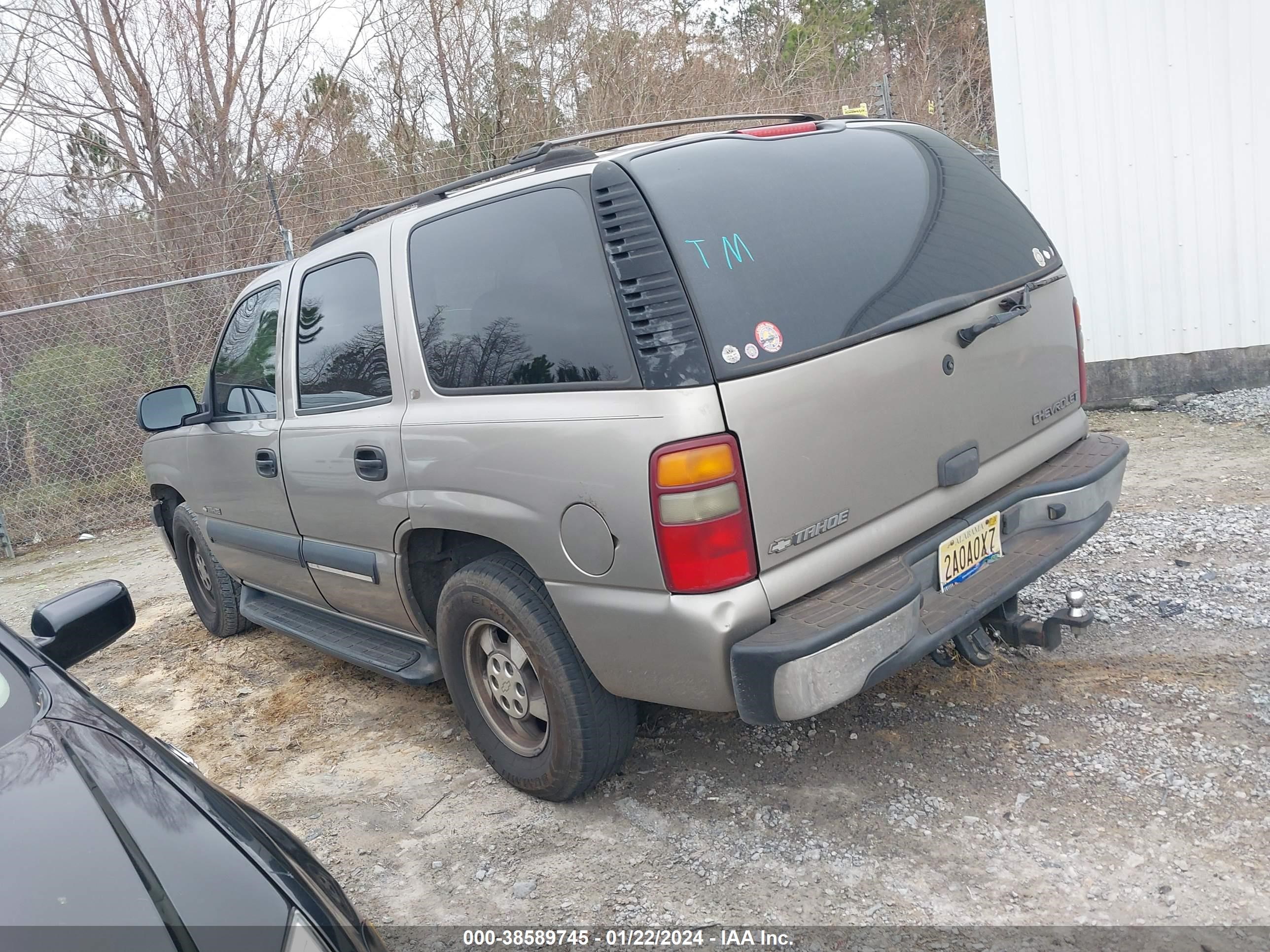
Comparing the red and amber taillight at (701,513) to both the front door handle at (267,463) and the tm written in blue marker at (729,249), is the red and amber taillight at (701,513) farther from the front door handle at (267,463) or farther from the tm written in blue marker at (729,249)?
the front door handle at (267,463)

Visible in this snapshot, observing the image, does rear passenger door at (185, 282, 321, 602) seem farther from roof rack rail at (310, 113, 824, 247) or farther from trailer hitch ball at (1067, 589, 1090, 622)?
trailer hitch ball at (1067, 589, 1090, 622)

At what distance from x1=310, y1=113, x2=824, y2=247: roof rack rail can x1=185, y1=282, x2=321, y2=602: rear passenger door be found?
547 millimetres

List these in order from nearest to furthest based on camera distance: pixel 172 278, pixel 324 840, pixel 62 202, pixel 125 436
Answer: pixel 324 840
pixel 125 436
pixel 172 278
pixel 62 202

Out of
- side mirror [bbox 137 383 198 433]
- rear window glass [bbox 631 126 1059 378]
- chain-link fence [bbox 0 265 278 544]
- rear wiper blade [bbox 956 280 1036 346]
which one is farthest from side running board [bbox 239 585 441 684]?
chain-link fence [bbox 0 265 278 544]

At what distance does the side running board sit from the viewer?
3.51 metres

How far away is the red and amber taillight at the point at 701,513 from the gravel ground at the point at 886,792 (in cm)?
89

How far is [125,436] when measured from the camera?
364 inches

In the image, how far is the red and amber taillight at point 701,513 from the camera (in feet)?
7.81

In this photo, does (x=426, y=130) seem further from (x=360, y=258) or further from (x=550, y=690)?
(x=550, y=690)

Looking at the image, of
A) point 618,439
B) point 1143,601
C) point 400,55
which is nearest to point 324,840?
point 618,439

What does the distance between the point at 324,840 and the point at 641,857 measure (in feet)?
3.62

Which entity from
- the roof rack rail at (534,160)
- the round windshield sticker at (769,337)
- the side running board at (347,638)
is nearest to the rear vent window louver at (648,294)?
the round windshield sticker at (769,337)

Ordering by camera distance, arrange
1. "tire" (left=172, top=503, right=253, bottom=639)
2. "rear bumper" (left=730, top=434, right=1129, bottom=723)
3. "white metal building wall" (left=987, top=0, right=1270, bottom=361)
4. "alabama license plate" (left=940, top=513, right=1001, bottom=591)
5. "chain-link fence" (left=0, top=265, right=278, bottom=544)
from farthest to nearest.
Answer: "chain-link fence" (left=0, top=265, right=278, bottom=544), "white metal building wall" (left=987, top=0, right=1270, bottom=361), "tire" (left=172, top=503, right=253, bottom=639), "alabama license plate" (left=940, top=513, right=1001, bottom=591), "rear bumper" (left=730, top=434, right=1129, bottom=723)

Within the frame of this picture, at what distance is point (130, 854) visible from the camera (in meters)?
1.68
